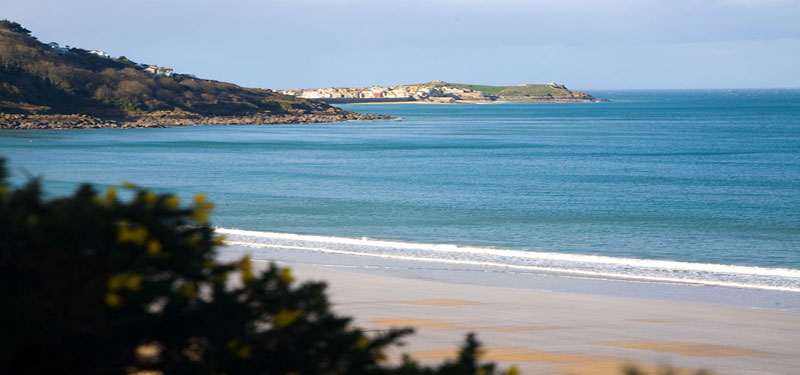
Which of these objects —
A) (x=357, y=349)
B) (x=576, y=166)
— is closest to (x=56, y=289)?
(x=357, y=349)

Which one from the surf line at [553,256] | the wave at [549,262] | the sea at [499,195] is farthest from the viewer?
the sea at [499,195]

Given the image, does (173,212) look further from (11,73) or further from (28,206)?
(11,73)

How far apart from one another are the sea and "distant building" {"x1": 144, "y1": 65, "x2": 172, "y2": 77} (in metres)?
58.8

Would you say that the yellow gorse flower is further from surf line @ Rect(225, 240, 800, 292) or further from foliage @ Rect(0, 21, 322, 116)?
foliage @ Rect(0, 21, 322, 116)

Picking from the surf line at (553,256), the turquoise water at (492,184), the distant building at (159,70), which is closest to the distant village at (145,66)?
the distant building at (159,70)

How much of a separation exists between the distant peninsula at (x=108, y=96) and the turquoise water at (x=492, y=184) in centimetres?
1869

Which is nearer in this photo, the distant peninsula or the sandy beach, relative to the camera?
the sandy beach

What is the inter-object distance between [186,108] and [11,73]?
2336 cm

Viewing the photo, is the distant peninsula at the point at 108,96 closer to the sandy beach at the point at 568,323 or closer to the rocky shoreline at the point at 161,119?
the rocky shoreline at the point at 161,119

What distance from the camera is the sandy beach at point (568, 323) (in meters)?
10.6

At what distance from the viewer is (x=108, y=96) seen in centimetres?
10762

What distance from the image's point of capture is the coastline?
34.7ft

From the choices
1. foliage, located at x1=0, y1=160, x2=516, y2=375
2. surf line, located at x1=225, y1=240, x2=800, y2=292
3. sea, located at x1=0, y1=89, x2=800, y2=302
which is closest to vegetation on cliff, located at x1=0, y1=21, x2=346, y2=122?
sea, located at x1=0, y1=89, x2=800, y2=302

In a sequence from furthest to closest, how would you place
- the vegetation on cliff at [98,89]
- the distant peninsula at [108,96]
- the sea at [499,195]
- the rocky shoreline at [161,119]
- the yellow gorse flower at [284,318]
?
the vegetation on cliff at [98,89] < the distant peninsula at [108,96] < the rocky shoreline at [161,119] < the sea at [499,195] < the yellow gorse flower at [284,318]
